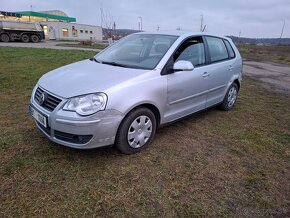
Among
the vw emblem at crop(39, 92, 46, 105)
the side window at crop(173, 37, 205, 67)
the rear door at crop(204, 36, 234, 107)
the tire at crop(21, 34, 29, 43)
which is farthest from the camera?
the tire at crop(21, 34, 29, 43)

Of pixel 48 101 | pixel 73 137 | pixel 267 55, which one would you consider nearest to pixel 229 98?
pixel 73 137

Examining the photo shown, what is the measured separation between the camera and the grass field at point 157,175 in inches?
92.3

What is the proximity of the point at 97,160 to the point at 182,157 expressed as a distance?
1076 millimetres

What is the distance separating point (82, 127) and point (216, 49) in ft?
9.69

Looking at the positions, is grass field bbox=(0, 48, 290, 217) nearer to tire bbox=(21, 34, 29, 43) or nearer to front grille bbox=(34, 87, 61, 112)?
front grille bbox=(34, 87, 61, 112)

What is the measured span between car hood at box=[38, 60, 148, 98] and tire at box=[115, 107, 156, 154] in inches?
17.8

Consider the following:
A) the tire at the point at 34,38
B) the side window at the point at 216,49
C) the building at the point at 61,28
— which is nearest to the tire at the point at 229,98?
the side window at the point at 216,49

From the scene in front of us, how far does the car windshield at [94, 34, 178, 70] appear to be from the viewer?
3454 mm

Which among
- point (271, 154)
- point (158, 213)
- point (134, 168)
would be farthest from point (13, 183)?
point (271, 154)

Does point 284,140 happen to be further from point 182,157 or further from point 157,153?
point 157,153

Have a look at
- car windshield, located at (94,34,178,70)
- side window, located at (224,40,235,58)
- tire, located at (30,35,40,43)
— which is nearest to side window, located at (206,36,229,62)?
side window, located at (224,40,235,58)

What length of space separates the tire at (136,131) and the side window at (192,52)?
0.95 m

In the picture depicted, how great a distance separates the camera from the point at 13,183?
8.43 feet

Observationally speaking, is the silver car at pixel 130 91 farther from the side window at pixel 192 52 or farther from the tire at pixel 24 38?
the tire at pixel 24 38
